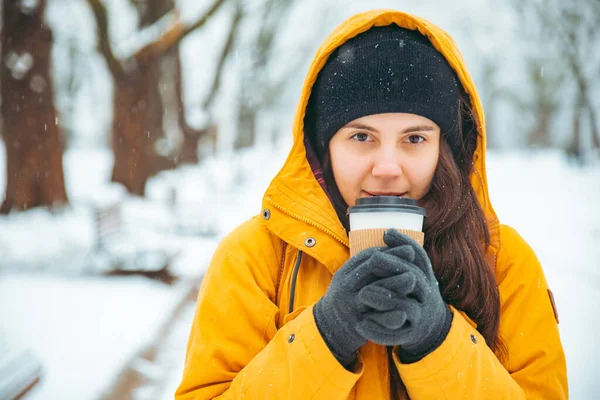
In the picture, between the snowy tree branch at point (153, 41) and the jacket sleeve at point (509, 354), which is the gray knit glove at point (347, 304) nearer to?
the jacket sleeve at point (509, 354)

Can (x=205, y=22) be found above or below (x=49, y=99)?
above

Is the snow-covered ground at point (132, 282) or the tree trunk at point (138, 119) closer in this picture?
the snow-covered ground at point (132, 282)

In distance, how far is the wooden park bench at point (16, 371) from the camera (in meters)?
3.85

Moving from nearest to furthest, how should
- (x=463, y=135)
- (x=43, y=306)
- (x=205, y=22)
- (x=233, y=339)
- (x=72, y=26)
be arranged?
(x=233, y=339) < (x=463, y=135) < (x=43, y=306) < (x=205, y=22) < (x=72, y=26)

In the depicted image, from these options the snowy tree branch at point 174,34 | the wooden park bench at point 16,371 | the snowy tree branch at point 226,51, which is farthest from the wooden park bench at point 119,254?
the snowy tree branch at point 226,51

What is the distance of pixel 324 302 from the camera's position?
1.41 metres

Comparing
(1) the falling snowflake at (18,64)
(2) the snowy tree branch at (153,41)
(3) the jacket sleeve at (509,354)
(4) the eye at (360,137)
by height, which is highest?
(2) the snowy tree branch at (153,41)

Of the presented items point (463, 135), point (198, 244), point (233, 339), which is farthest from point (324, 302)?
point (198, 244)

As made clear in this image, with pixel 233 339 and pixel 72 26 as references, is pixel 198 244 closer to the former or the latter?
pixel 72 26

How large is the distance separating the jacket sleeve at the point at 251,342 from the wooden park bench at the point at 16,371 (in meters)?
3.02

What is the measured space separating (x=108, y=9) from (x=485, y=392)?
34.4ft

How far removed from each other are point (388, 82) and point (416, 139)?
0.70ft

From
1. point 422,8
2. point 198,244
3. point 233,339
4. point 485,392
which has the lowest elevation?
point 198,244

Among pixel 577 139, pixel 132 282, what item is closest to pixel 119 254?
pixel 132 282
